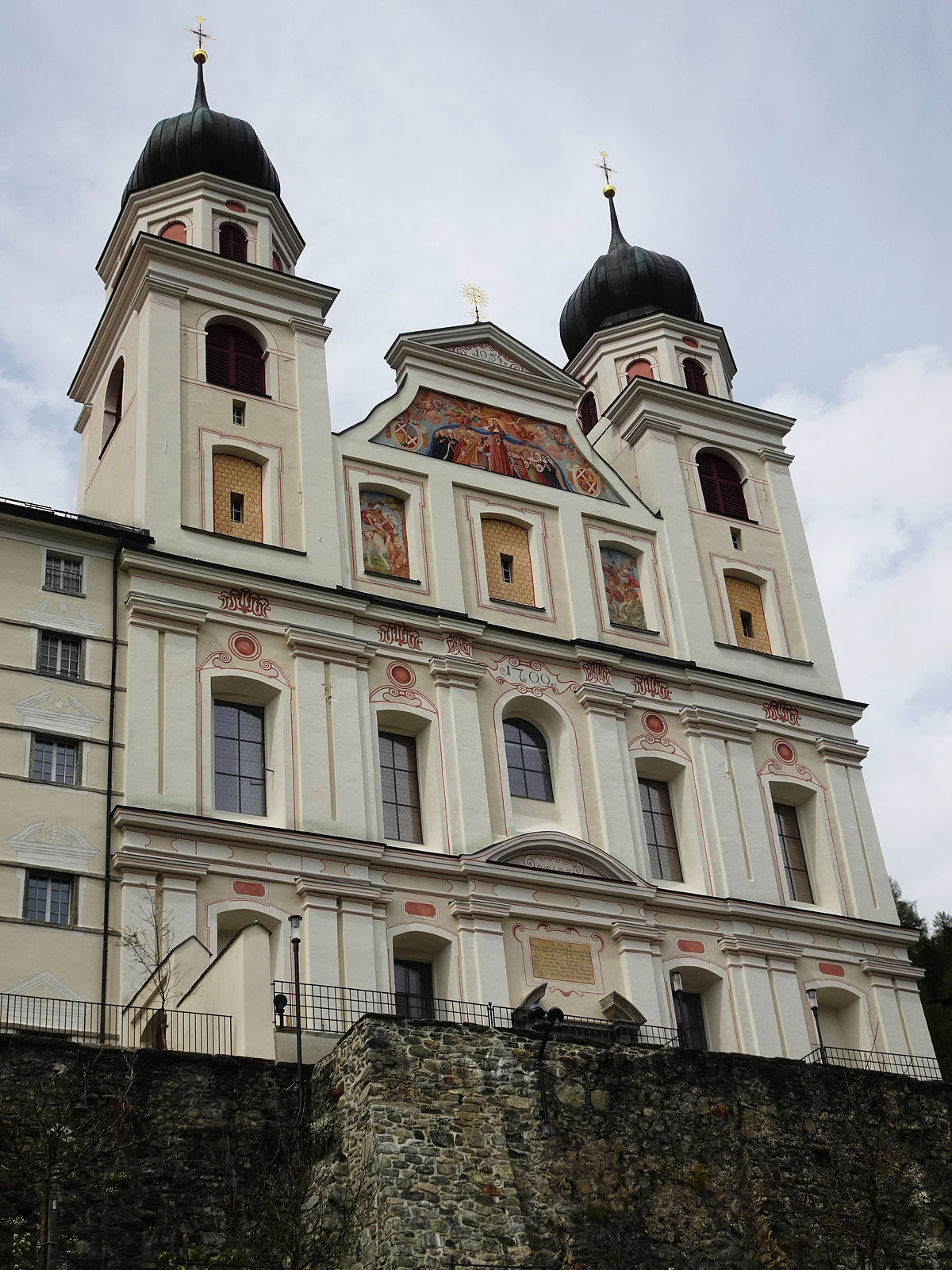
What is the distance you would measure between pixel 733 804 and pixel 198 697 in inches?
411

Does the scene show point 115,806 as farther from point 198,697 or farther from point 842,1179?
point 842,1179

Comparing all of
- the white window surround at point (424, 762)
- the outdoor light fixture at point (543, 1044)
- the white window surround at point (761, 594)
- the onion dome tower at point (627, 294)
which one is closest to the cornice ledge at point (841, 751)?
the white window surround at point (761, 594)

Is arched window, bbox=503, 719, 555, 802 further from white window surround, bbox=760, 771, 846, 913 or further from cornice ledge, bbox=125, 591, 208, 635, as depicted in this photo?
cornice ledge, bbox=125, 591, 208, 635

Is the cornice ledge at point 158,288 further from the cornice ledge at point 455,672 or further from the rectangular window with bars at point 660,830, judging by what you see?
the rectangular window with bars at point 660,830

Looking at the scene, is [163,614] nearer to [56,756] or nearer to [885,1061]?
[56,756]

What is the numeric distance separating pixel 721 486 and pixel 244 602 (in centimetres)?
1251

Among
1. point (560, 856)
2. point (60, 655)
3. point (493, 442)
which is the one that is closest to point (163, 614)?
point (60, 655)

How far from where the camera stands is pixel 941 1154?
2386 centimetres

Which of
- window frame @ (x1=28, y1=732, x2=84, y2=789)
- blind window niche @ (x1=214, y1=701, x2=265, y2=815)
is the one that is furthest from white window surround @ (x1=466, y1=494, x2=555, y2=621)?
window frame @ (x1=28, y1=732, x2=84, y2=789)

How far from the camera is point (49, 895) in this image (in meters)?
25.7

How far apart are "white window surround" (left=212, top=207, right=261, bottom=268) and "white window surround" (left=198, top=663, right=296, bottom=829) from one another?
32.7 ft

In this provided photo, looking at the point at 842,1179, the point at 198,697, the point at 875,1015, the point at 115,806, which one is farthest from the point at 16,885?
the point at 875,1015

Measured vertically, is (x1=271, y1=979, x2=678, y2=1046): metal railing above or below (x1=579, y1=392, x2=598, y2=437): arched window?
below

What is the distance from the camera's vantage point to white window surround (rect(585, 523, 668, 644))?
113ft
